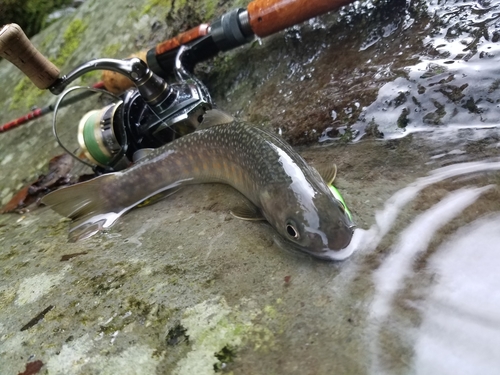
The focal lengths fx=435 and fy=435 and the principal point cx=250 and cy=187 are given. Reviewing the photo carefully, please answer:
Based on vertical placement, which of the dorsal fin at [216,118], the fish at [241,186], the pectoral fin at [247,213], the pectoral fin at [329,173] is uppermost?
the dorsal fin at [216,118]

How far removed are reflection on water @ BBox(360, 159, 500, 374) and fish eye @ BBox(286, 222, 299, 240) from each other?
291 millimetres

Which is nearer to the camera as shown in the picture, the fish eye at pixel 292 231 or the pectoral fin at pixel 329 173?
the fish eye at pixel 292 231

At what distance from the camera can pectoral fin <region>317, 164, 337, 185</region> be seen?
2292 mm

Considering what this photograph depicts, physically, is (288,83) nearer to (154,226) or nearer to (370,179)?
(370,179)

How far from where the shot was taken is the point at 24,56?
9.71 feet

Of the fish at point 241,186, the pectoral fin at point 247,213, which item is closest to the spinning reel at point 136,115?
the fish at point 241,186

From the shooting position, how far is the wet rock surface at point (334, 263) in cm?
151

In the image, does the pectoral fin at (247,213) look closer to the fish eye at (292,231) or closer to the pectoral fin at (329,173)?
the fish eye at (292,231)

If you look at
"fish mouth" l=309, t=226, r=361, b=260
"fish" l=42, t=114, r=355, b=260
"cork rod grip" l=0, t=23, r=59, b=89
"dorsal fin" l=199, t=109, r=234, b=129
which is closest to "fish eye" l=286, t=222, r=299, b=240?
"fish" l=42, t=114, r=355, b=260

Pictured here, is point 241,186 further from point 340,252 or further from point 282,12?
point 282,12

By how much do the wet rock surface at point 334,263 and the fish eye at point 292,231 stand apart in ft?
0.32

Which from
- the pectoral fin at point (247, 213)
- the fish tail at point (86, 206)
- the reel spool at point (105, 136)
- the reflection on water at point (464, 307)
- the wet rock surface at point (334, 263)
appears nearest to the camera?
the reflection on water at point (464, 307)

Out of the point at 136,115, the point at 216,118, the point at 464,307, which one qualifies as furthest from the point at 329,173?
the point at 136,115

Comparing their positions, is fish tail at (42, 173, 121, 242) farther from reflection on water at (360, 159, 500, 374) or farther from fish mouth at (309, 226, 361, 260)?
reflection on water at (360, 159, 500, 374)
